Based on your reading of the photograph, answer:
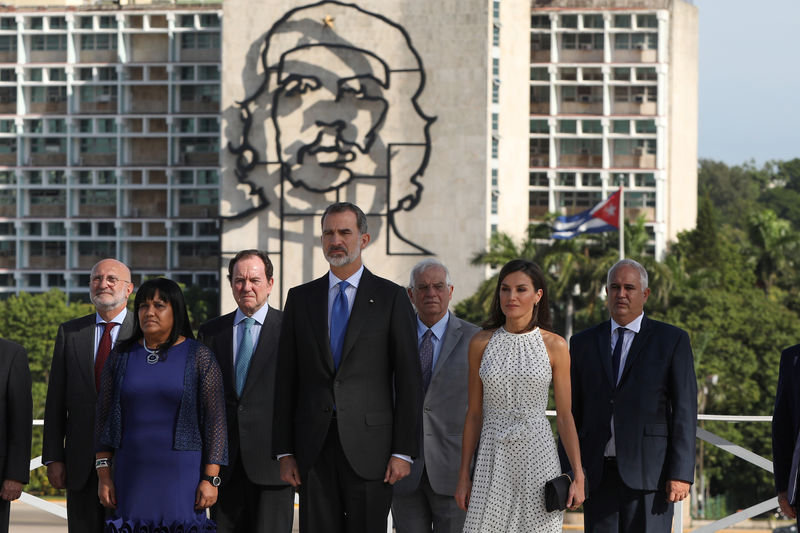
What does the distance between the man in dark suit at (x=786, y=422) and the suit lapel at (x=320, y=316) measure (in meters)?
2.38

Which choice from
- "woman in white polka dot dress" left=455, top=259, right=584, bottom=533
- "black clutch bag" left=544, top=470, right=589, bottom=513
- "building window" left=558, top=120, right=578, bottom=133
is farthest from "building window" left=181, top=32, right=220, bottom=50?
"black clutch bag" left=544, top=470, right=589, bottom=513

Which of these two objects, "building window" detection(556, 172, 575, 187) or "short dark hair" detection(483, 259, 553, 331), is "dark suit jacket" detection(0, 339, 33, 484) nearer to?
"short dark hair" detection(483, 259, 553, 331)

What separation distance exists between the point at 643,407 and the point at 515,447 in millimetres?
1273

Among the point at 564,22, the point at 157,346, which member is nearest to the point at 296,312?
the point at 157,346

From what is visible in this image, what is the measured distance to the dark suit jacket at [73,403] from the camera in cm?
767

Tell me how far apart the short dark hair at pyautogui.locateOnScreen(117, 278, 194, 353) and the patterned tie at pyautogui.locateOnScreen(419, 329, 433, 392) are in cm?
166

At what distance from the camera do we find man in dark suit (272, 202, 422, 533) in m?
6.68

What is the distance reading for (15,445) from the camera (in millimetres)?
7426

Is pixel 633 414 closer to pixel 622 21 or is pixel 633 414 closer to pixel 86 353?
pixel 86 353

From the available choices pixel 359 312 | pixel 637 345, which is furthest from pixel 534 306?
pixel 637 345

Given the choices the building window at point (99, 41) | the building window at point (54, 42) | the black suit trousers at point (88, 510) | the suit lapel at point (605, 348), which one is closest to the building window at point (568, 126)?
the building window at point (99, 41)

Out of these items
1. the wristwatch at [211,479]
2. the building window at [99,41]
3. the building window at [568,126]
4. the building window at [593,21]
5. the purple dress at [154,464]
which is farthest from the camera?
the building window at [99,41]

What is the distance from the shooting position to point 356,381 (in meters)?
6.73

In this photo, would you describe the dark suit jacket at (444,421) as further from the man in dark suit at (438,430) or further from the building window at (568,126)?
the building window at (568,126)
